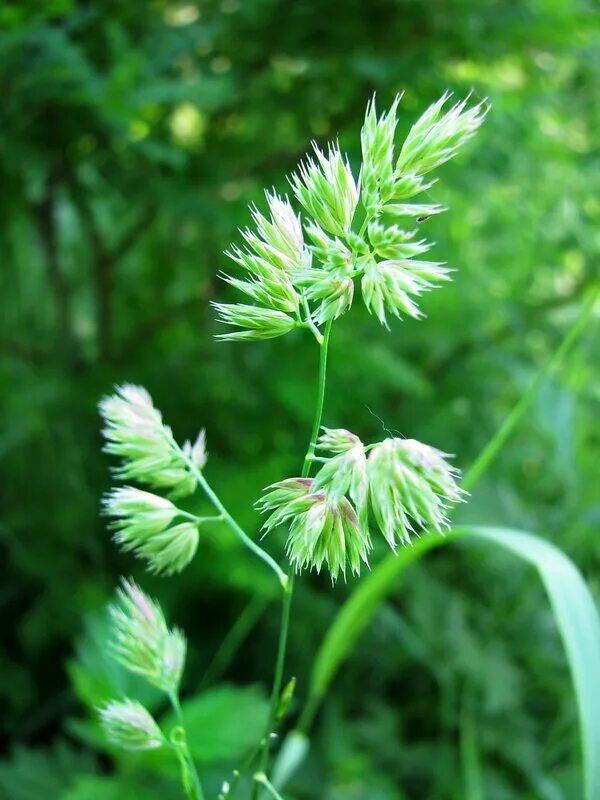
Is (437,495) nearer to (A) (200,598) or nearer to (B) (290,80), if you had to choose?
(A) (200,598)

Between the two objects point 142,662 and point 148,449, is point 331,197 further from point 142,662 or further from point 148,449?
point 142,662

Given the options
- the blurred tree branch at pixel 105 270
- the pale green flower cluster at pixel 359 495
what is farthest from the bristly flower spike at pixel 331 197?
the blurred tree branch at pixel 105 270

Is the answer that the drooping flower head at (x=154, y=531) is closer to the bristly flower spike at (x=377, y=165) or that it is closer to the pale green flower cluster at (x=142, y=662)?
the pale green flower cluster at (x=142, y=662)

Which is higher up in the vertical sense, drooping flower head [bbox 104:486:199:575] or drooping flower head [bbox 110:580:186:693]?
drooping flower head [bbox 104:486:199:575]

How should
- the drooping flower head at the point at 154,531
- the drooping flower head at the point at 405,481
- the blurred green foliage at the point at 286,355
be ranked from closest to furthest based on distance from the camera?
the drooping flower head at the point at 405,481
the drooping flower head at the point at 154,531
the blurred green foliage at the point at 286,355

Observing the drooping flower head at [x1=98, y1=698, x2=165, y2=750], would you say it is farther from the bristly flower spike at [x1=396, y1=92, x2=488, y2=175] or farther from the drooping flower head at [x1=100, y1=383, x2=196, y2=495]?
the bristly flower spike at [x1=396, y1=92, x2=488, y2=175]

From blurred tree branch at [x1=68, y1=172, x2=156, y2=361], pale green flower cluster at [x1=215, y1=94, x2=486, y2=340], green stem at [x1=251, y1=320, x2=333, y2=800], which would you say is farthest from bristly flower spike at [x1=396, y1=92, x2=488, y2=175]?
blurred tree branch at [x1=68, y1=172, x2=156, y2=361]
